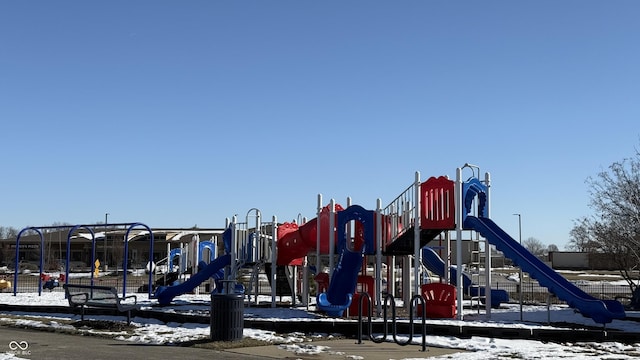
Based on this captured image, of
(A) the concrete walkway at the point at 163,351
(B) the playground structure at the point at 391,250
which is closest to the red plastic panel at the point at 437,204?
(B) the playground structure at the point at 391,250

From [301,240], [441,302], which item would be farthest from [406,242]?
[301,240]

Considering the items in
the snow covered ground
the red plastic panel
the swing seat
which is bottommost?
the snow covered ground

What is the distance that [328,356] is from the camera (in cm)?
1195

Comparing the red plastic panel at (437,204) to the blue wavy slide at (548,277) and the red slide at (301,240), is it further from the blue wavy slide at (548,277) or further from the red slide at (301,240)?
the red slide at (301,240)

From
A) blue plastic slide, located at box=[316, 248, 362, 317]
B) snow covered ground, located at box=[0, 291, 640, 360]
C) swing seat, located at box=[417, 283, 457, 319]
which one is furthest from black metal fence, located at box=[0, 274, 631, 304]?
blue plastic slide, located at box=[316, 248, 362, 317]

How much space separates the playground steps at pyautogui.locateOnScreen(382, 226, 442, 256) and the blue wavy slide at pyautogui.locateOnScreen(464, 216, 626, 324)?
1357mm

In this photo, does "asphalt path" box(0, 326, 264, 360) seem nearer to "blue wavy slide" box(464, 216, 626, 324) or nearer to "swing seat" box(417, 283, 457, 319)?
"swing seat" box(417, 283, 457, 319)

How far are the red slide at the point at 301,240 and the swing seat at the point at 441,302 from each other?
14.6ft

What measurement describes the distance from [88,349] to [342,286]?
846 centimetres

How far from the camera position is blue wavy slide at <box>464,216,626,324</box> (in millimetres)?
16547

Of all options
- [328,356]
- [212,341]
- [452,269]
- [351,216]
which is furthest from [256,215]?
[328,356]

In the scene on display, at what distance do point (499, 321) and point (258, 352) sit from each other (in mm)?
7972

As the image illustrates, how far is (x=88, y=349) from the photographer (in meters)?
12.1

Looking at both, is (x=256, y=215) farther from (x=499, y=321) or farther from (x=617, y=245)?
(x=617, y=245)
